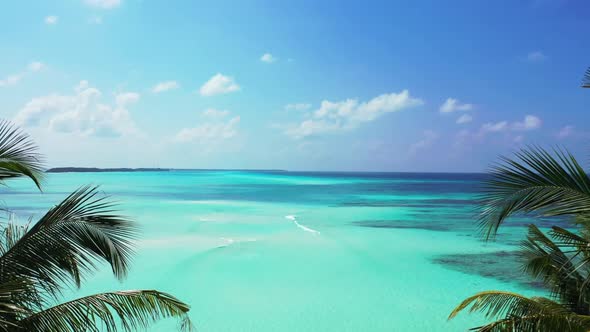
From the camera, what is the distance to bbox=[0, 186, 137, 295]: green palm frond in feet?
11.8

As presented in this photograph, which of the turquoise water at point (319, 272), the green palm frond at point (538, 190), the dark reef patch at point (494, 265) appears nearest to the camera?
the green palm frond at point (538, 190)

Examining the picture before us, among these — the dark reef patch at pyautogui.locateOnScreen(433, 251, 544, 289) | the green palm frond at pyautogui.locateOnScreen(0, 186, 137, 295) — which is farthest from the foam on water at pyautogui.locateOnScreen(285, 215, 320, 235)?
the green palm frond at pyautogui.locateOnScreen(0, 186, 137, 295)

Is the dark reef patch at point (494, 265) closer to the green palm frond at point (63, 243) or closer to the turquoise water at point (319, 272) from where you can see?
the turquoise water at point (319, 272)

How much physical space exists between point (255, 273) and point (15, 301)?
10.6 meters

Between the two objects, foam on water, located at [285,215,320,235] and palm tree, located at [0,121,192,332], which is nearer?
palm tree, located at [0,121,192,332]

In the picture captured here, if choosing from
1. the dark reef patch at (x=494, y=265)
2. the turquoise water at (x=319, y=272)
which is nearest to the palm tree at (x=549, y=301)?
the turquoise water at (x=319, y=272)

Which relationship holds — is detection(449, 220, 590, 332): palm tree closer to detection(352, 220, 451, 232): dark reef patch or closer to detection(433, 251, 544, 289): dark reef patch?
detection(433, 251, 544, 289): dark reef patch

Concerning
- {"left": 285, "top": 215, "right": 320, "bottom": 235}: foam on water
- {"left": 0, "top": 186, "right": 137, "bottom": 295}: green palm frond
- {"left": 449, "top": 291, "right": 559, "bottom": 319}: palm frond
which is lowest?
{"left": 285, "top": 215, "right": 320, "bottom": 235}: foam on water

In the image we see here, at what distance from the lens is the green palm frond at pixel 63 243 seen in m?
3.58

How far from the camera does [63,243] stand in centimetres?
373

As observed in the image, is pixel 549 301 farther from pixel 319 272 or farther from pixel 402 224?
pixel 402 224

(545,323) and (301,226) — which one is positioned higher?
(545,323)

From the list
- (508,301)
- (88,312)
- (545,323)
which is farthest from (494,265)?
(88,312)

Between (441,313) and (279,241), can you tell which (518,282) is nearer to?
(441,313)
